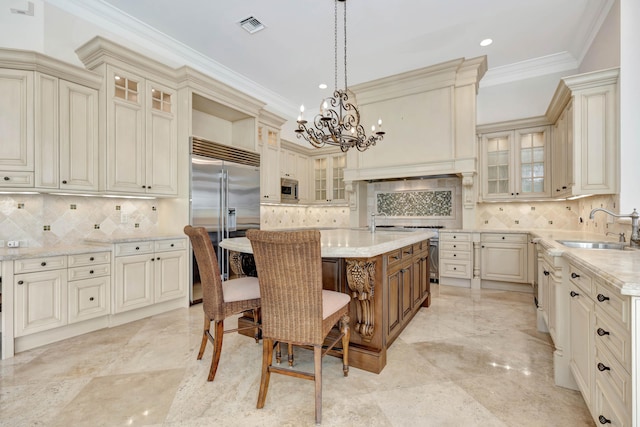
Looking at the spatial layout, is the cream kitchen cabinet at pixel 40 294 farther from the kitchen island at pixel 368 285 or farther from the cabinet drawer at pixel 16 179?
the kitchen island at pixel 368 285

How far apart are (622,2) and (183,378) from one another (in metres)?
4.98

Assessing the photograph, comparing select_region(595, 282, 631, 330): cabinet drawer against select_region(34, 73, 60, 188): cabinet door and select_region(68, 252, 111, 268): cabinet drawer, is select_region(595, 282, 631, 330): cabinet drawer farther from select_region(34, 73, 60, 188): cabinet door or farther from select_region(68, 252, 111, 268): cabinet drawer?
select_region(34, 73, 60, 188): cabinet door

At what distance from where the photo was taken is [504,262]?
446cm

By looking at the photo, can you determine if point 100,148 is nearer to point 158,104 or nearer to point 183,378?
point 158,104

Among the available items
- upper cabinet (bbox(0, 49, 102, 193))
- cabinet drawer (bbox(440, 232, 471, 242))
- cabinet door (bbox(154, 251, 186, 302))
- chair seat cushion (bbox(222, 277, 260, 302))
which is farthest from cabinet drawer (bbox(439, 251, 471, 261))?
upper cabinet (bbox(0, 49, 102, 193))

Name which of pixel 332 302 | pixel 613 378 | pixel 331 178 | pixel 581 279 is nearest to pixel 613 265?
pixel 581 279

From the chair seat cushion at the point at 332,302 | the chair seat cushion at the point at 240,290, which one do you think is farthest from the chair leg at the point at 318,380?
the chair seat cushion at the point at 240,290

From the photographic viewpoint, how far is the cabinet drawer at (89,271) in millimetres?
2779

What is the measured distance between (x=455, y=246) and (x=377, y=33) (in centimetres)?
323

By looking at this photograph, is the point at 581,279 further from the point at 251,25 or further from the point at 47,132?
the point at 47,132

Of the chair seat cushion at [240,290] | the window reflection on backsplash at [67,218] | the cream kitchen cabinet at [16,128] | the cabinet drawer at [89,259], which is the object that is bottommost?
the chair seat cushion at [240,290]

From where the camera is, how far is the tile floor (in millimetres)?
1688

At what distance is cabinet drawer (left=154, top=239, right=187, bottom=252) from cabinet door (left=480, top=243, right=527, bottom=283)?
4226mm

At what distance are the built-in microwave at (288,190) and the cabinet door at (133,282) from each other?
2803mm
